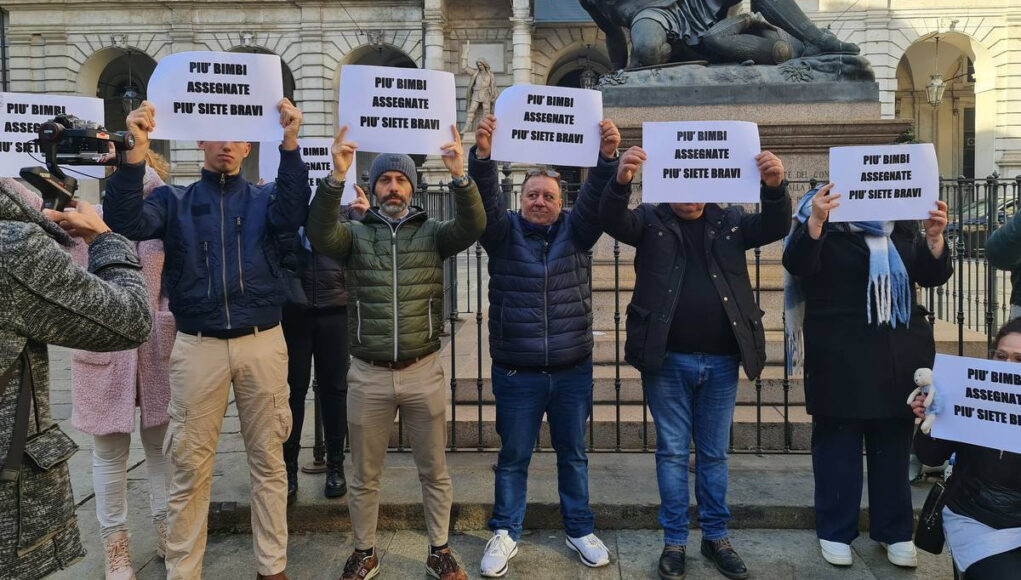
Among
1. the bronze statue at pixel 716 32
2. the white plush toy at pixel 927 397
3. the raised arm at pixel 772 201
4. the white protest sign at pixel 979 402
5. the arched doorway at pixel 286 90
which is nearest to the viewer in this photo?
the white protest sign at pixel 979 402

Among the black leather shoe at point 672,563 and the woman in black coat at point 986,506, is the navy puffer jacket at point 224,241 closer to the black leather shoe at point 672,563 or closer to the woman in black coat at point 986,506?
the black leather shoe at point 672,563

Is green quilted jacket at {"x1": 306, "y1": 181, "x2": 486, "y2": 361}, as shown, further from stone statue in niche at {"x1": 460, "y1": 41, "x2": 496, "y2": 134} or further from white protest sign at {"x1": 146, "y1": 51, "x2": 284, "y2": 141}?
stone statue in niche at {"x1": 460, "y1": 41, "x2": 496, "y2": 134}

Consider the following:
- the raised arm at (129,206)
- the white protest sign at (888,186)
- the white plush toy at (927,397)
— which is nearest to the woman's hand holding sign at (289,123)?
the raised arm at (129,206)

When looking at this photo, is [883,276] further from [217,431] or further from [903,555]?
[217,431]

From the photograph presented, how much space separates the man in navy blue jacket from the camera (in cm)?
331

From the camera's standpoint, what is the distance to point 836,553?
362 centimetres

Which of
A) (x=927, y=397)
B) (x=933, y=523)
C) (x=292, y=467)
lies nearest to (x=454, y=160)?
(x=292, y=467)

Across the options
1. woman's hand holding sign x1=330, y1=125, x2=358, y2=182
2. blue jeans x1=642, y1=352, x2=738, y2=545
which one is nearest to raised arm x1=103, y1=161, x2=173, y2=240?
woman's hand holding sign x1=330, y1=125, x2=358, y2=182

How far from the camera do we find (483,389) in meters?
5.39

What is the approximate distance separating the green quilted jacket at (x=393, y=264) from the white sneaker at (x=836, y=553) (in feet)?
7.00

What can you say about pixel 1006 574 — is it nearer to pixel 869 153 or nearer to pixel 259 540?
pixel 869 153

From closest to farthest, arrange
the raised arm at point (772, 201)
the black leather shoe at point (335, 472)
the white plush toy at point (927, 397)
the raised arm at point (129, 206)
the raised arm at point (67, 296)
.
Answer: the raised arm at point (67, 296), the white plush toy at point (927, 397), the raised arm at point (129, 206), the raised arm at point (772, 201), the black leather shoe at point (335, 472)

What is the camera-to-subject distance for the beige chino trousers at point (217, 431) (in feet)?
10.9

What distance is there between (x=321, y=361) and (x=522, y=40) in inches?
1099
